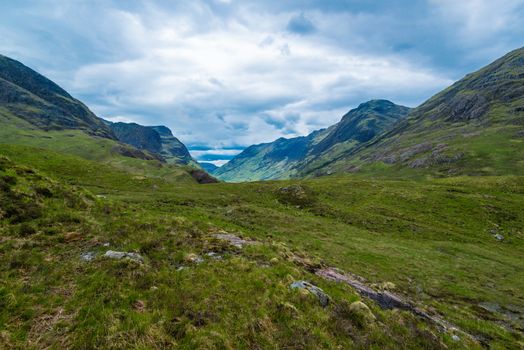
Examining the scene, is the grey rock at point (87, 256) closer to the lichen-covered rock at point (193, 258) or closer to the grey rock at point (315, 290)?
the lichen-covered rock at point (193, 258)

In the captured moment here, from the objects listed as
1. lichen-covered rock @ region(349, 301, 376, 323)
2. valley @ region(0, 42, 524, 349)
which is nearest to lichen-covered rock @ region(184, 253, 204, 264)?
valley @ region(0, 42, 524, 349)

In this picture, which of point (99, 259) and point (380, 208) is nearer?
point (99, 259)

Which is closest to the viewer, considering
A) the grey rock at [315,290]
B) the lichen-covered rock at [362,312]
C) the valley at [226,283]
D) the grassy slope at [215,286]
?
the grassy slope at [215,286]

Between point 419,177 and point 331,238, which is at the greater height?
point 419,177

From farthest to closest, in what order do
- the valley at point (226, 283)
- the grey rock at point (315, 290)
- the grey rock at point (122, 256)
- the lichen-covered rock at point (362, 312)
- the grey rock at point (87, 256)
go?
the grey rock at point (122, 256), the grey rock at point (87, 256), the grey rock at point (315, 290), the lichen-covered rock at point (362, 312), the valley at point (226, 283)

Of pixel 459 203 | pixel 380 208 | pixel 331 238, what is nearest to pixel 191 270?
pixel 331 238

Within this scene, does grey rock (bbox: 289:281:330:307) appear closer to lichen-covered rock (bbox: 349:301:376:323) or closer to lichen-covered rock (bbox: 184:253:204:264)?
lichen-covered rock (bbox: 349:301:376:323)

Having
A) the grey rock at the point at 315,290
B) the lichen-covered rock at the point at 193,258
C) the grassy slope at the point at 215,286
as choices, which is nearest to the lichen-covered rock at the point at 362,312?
the grassy slope at the point at 215,286

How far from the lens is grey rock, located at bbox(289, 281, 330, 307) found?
14859mm

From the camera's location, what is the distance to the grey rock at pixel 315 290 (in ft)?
48.8

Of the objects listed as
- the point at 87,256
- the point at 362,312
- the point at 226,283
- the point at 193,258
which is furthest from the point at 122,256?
the point at 362,312

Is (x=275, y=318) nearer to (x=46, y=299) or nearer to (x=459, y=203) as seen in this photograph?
(x=46, y=299)

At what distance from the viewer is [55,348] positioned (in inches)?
376

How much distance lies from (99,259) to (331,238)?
103 ft
